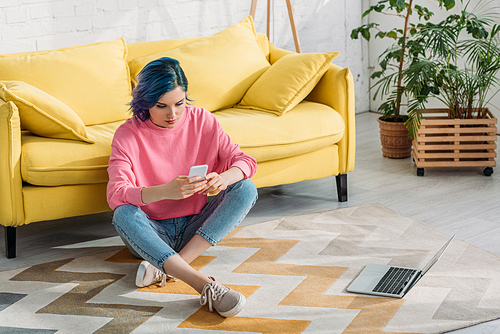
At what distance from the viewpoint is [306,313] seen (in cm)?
163

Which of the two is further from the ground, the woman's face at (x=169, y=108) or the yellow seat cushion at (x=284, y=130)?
the woman's face at (x=169, y=108)

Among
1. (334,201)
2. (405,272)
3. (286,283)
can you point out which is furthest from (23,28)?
(405,272)

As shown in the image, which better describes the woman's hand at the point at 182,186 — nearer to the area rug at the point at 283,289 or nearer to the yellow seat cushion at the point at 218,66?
the area rug at the point at 283,289

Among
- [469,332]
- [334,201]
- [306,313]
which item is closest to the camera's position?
[469,332]

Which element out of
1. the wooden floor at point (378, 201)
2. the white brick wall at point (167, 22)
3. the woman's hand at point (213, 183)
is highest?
the white brick wall at point (167, 22)

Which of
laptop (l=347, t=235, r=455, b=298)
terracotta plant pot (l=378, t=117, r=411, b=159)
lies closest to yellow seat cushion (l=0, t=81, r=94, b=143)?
laptop (l=347, t=235, r=455, b=298)

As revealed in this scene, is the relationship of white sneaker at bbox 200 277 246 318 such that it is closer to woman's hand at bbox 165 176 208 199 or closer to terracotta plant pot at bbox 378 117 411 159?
woman's hand at bbox 165 176 208 199

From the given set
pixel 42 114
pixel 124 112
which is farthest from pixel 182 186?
pixel 124 112

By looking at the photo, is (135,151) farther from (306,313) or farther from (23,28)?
(23,28)

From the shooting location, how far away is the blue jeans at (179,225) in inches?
67.4

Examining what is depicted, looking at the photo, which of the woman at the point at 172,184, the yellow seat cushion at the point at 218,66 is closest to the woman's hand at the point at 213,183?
the woman at the point at 172,184

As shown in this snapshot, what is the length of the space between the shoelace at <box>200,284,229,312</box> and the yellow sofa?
75 cm

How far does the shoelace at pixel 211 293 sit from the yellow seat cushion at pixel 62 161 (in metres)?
0.74

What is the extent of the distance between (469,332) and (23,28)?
2731 millimetres
